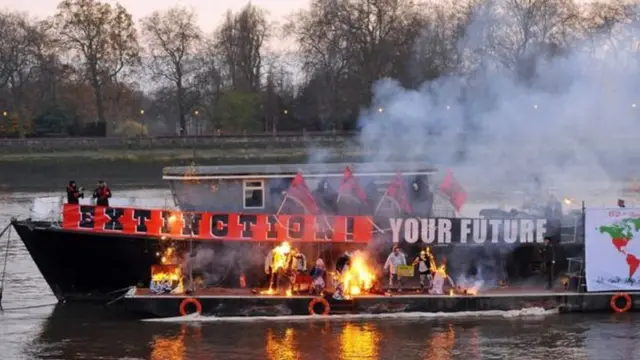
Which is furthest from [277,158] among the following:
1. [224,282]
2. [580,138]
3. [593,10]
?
[224,282]

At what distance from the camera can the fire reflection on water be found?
72.4ft

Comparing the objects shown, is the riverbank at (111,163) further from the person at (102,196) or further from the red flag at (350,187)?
the red flag at (350,187)

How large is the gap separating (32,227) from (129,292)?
4.07 meters

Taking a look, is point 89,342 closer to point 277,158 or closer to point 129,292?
point 129,292

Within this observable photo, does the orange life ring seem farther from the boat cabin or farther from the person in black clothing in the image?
the boat cabin

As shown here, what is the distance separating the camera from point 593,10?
39500mm

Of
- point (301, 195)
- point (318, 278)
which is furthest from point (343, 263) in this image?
point (301, 195)

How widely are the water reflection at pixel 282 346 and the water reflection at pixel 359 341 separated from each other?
3.77 feet

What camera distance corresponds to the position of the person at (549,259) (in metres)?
26.3

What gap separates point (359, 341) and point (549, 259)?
6.53 metres

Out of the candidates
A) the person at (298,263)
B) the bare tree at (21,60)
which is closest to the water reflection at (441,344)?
the person at (298,263)

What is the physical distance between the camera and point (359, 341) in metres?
23.0

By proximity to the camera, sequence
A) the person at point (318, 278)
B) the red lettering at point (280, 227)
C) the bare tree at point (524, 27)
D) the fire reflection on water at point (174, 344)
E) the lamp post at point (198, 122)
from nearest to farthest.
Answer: the fire reflection on water at point (174, 344), the person at point (318, 278), the red lettering at point (280, 227), the bare tree at point (524, 27), the lamp post at point (198, 122)

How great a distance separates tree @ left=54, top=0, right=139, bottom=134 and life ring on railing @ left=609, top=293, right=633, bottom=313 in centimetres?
8076
